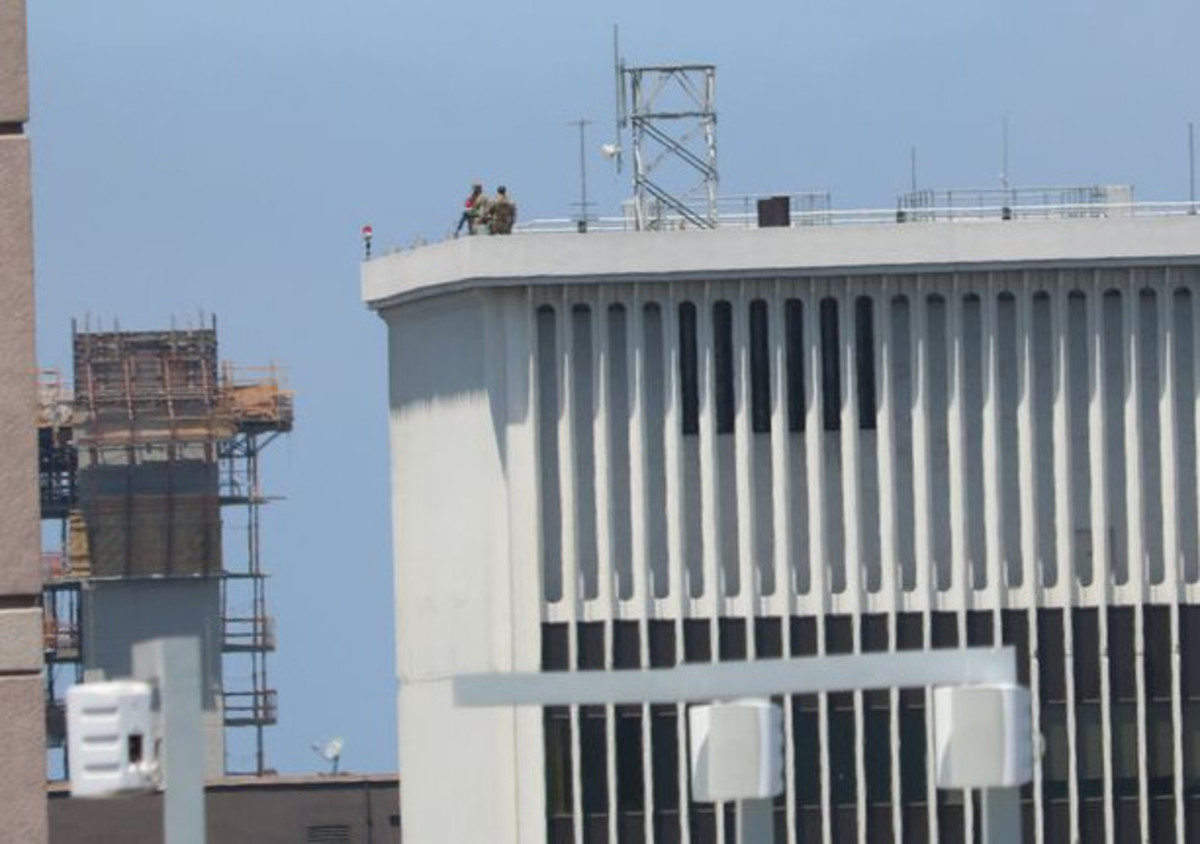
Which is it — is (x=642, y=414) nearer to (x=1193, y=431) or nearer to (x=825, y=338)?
(x=825, y=338)

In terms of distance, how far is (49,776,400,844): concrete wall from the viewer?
433 ft

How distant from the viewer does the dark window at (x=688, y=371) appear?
95.0m

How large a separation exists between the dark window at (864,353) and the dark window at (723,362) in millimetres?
2410

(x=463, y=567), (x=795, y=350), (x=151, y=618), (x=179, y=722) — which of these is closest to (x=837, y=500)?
(x=795, y=350)

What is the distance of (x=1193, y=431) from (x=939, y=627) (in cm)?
627

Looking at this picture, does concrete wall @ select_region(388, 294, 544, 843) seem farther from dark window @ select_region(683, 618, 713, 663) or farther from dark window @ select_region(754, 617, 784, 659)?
dark window @ select_region(754, 617, 784, 659)

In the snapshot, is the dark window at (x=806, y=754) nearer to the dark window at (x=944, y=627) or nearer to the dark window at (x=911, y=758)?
the dark window at (x=911, y=758)

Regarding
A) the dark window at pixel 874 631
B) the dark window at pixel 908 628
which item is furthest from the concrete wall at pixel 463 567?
the dark window at pixel 908 628

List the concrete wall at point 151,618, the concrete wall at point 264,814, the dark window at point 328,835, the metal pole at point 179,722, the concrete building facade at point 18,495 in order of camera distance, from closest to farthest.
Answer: the metal pole at point 179,722, the concrete building facade at point 18,495, the concrete wall at point 264,814, the dark window at point 328,835, the concrete wall at point 151,618

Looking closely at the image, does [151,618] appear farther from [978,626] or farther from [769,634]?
[978,626]

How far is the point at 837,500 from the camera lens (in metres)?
96.3

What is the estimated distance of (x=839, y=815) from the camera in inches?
3750

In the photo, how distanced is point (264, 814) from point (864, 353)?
137 ft

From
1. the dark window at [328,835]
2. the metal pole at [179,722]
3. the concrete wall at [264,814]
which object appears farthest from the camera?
the dark window at [328,835]
